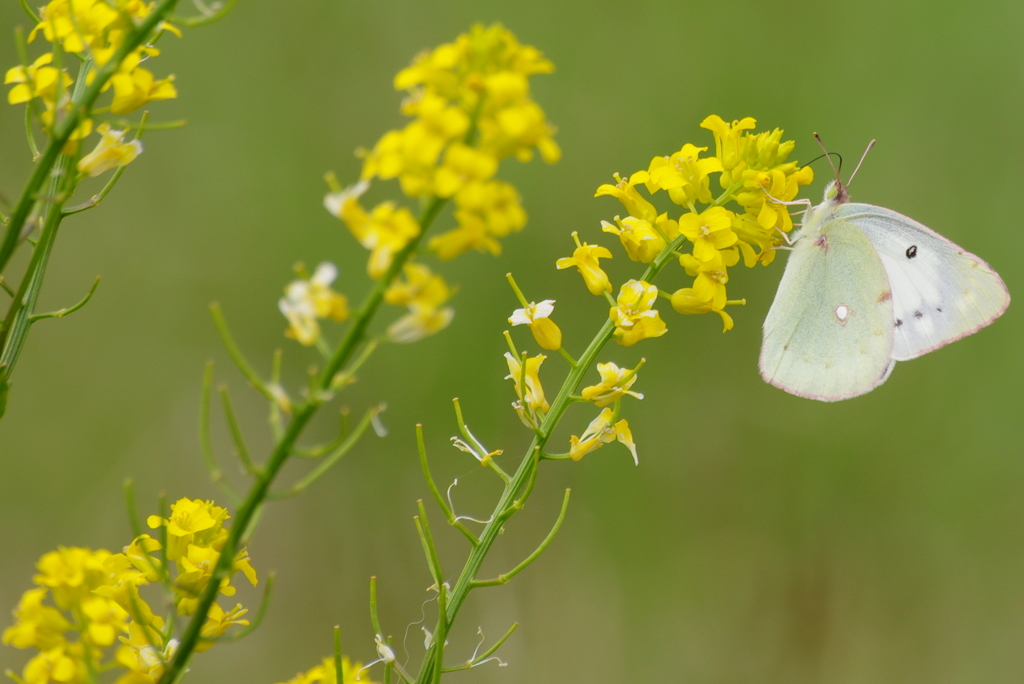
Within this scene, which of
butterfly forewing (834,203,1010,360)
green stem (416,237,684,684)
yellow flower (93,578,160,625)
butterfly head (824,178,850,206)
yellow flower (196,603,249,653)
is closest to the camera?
yellow flower (93,578,160,625)

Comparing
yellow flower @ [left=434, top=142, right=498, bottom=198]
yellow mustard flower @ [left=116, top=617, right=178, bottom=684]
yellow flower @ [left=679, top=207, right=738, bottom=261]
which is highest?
yellow flower @ [left=679, top=207, right=738, bottom=261]

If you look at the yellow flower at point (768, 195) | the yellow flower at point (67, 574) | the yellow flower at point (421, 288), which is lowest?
the yellow flower at point (67, 574)

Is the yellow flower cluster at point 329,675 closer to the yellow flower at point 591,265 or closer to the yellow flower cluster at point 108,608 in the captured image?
the yellow flower cluster at point 108,608

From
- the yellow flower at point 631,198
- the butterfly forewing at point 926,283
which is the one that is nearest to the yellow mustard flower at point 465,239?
the yellow flower at point 631,198

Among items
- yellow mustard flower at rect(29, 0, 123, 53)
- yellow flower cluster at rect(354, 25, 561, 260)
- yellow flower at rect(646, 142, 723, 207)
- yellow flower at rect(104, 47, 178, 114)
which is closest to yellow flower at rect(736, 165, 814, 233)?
yellow flower at rect(646, 142, 723, 207)

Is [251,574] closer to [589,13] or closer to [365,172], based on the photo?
[365,172]

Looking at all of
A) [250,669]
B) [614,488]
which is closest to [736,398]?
[614,488]

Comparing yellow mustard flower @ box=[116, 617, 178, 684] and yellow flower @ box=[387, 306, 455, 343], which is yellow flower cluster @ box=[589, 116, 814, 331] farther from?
yellow mustard flower @ box=[116, 617, 178, 684]
